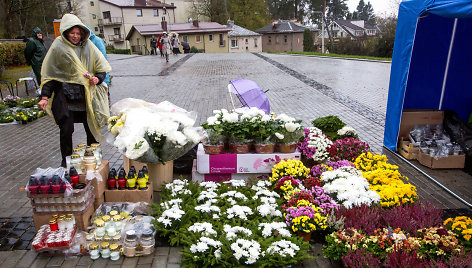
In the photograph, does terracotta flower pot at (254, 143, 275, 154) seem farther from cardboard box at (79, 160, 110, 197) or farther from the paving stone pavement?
cardboard box at (79, 160, 110, 197)

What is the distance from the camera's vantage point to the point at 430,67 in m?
6.38

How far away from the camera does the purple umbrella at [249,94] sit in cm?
563

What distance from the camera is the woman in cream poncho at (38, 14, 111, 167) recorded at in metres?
4.48

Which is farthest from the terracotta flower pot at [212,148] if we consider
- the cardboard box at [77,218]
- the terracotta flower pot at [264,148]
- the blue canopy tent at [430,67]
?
the blue canopy tent at [430,67]

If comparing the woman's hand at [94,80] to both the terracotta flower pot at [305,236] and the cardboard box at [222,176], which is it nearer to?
the cardboard box at [222,176]

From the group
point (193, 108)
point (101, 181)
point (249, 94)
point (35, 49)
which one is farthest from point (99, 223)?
point (35, 49)

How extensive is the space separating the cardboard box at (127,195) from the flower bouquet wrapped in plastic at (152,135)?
0.39m

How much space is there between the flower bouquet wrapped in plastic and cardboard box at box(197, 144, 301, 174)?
391 millimetres

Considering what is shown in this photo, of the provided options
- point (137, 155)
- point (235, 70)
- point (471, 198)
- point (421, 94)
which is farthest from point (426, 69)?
point (235, 70)

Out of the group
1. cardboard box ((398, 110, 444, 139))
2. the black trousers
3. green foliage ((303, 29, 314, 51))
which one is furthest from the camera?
green foliage ((303, 29, 314, 51))

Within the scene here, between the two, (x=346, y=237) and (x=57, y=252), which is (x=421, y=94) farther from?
(x=57, y=252)

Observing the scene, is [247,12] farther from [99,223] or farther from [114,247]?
[114,247]

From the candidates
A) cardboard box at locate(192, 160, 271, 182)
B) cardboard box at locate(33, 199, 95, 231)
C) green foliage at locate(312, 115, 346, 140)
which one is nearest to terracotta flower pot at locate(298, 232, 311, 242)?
cardboard box at locate(192, 160, 271, 182)

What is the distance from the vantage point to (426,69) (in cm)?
638
